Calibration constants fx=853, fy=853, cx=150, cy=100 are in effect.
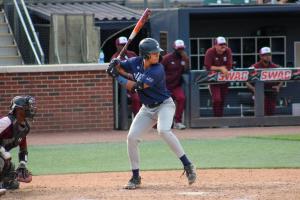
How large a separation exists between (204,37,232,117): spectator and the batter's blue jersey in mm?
7231

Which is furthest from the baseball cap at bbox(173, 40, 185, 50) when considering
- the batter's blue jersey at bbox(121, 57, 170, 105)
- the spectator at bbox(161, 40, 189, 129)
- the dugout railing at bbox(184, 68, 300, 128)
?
the batter's blue jersey at bbox(121, 57, 170, 105)

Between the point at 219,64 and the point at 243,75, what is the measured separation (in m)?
0.52

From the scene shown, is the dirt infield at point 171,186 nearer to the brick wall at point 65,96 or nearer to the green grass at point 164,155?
the green grass at point 164,155

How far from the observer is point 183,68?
1698cm

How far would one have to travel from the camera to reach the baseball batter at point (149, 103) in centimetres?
942

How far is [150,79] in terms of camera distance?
9391 millimetres

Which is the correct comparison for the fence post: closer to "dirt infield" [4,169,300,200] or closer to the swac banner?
the swac banner

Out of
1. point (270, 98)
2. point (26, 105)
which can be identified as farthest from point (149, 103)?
point (270, 98)

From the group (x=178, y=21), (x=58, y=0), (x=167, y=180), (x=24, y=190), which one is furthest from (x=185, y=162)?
(x=58, y=0)

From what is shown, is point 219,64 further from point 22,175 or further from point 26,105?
point 26,105

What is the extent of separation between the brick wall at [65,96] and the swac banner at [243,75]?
1852 millimetres

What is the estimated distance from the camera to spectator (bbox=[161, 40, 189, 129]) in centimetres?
1680

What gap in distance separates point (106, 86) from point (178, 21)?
2.40 m

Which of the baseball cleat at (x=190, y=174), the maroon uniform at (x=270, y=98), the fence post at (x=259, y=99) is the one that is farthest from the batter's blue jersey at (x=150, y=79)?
the maroon uniform at (x=270, y=98)
